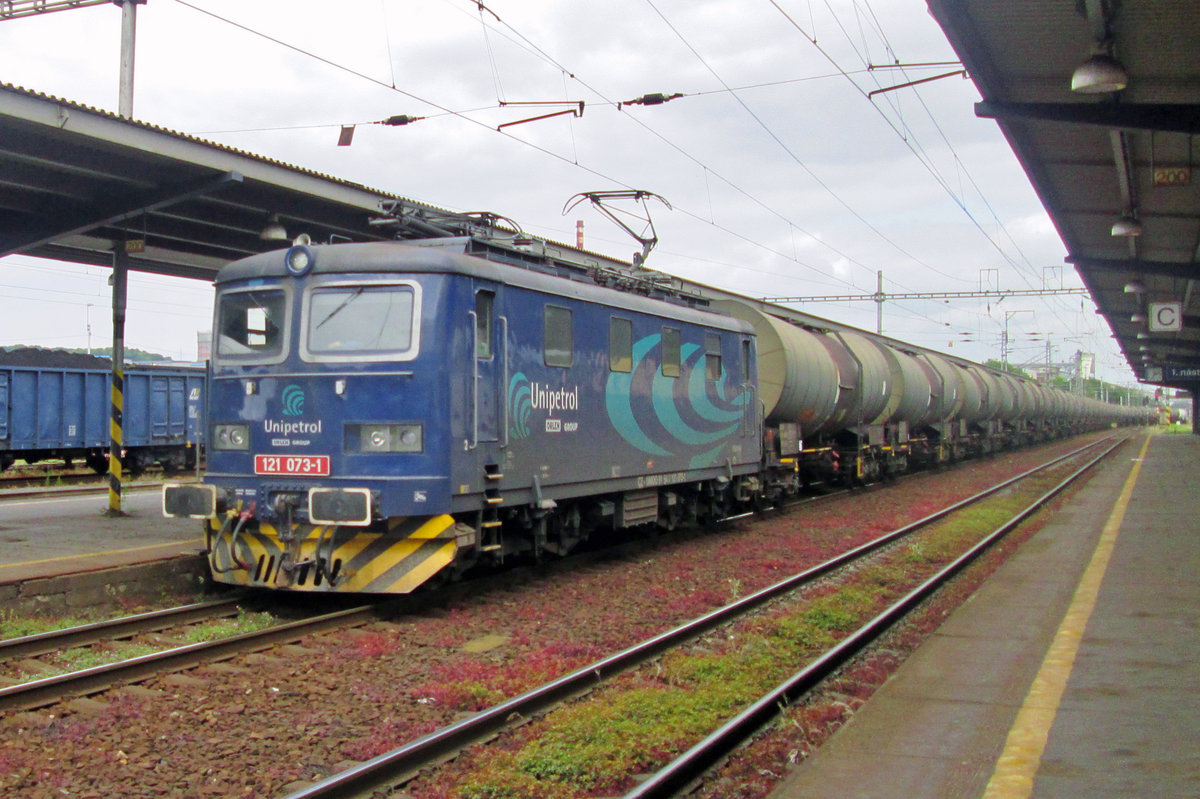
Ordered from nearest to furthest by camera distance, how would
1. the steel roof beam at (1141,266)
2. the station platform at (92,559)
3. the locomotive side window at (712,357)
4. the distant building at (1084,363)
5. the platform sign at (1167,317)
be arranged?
the station platform at (92,559)
the locomotive side window at (712,357)
the steel roof beam at (1141,266)
the platform sign at (1167,317)
the distant building at (1084,363)

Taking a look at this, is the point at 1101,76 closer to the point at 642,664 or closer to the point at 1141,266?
the point at 642,664

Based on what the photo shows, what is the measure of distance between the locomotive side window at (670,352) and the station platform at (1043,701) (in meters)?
4.53

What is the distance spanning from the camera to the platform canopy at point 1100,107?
32.0 ft

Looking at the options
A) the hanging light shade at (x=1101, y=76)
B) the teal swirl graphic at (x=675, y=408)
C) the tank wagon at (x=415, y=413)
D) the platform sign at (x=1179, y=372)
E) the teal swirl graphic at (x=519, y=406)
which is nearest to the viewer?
the tank wagon at (x=415, y=413)

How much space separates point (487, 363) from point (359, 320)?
1.22 m

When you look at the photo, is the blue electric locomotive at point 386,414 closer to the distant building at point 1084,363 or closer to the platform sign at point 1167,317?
the platform sign at point 1167,317

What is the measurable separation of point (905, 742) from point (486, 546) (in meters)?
4.76

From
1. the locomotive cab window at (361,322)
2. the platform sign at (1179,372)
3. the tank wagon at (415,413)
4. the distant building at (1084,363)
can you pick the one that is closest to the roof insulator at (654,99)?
the tank wagon at (415,413)

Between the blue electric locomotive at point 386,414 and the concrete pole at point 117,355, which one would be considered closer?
the blue electric locomotive at point 386,414

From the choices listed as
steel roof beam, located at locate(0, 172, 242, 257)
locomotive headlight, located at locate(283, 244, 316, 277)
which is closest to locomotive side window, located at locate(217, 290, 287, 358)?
locomotive headlight, located at locate(283, 244, 316, 277)

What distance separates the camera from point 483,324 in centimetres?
930

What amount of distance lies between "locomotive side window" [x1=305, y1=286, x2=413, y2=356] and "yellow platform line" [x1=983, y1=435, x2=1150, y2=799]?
218 inches

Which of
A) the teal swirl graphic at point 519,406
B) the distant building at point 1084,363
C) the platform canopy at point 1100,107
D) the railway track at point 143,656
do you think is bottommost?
the railway track at point 143,656

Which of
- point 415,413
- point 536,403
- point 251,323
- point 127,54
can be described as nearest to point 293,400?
point 251,323
